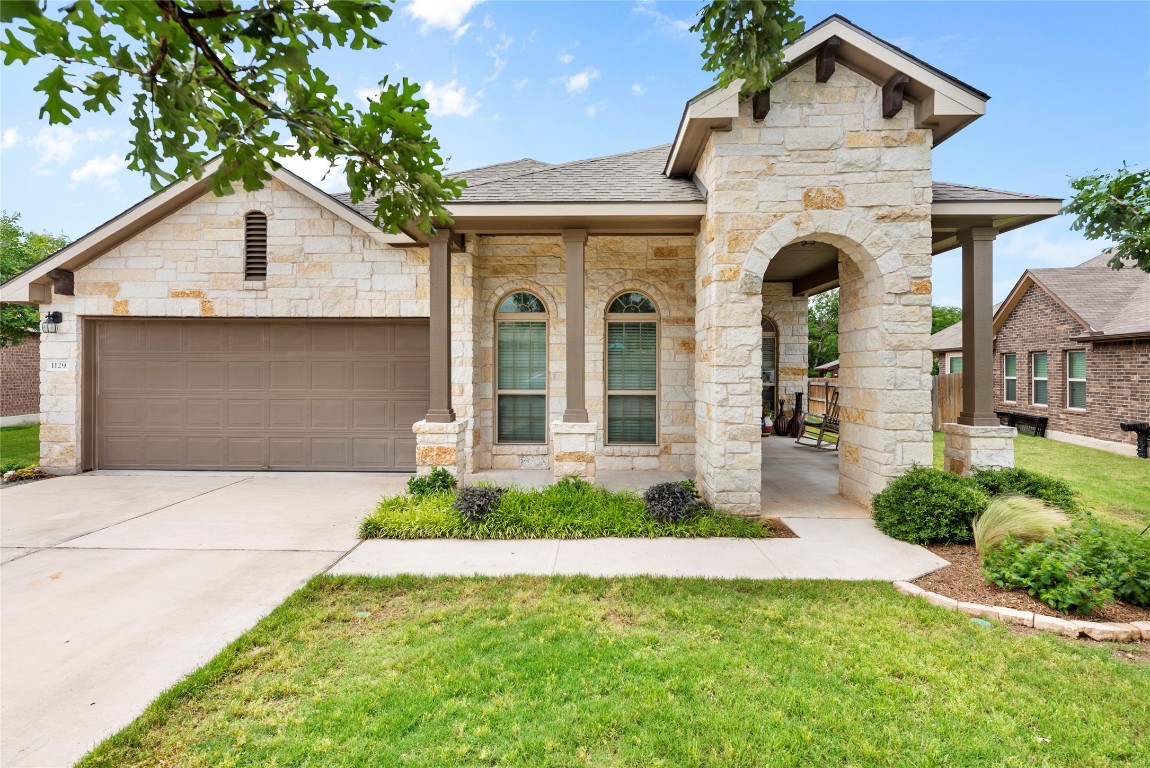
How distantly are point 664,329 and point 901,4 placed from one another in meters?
8.10

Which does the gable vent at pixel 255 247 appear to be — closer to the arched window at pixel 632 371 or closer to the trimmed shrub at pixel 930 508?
the arched window at pixel 632 371

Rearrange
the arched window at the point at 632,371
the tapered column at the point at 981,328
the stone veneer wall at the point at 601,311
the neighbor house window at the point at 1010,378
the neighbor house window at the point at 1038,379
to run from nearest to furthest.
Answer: the tapered column at the point at 981,328
the stone veneer wall at the point at 601,311
the arched window at the point at 632,371
the neighbor house window at the point at 1038,379
the neighbor house window at the point at 1010,378

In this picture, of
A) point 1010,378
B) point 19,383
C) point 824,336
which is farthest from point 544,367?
point 824,336

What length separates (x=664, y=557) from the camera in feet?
14.4

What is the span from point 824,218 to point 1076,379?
1268 centimetres

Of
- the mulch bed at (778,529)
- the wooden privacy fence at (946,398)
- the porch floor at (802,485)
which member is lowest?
the mulch bed at (778,529)

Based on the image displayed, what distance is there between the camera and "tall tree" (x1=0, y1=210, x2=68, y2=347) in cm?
1053

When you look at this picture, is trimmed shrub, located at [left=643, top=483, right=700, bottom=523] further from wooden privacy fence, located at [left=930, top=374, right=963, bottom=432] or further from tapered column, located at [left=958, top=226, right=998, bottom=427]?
wooden privacy fence, located at [left=930, top=374, right=963, bottom=432]

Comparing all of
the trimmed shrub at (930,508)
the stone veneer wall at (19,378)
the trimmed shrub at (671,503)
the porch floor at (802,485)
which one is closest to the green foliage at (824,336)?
the porch floor at (802,485)

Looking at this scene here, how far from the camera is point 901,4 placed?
908 cm

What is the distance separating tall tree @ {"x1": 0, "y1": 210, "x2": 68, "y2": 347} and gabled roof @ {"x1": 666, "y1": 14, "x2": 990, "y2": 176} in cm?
1354

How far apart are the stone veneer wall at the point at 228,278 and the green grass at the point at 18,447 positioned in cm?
100

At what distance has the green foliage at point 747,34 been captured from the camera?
10.4 feet

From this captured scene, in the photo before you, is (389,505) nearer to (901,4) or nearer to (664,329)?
(664,329)
